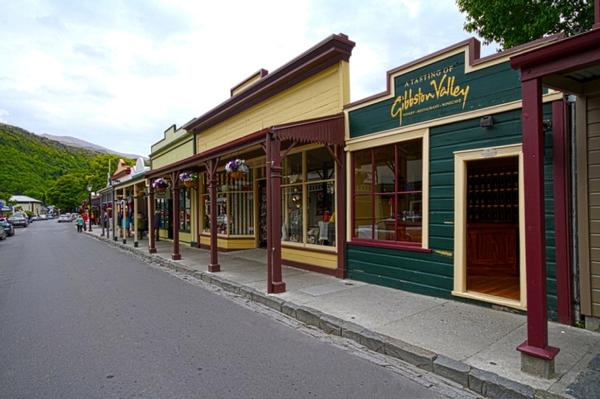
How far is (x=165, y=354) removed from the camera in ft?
14.9

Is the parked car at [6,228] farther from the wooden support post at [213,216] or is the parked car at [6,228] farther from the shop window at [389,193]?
the shop window at [389,193]

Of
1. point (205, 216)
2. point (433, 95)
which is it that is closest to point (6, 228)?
point (205, 216)

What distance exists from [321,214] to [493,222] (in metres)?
3.82

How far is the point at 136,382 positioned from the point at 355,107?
629 centimetres

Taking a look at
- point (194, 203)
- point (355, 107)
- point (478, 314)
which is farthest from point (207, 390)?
point (194, 203)

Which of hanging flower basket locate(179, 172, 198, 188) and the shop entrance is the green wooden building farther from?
hanging flower basket locate(179, 172, 198, 188)

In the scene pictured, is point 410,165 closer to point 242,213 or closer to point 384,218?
point 384,218

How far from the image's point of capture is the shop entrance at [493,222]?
782 centimetres

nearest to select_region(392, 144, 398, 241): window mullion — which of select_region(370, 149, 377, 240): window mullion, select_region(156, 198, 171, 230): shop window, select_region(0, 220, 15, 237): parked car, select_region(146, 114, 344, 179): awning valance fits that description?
select_region(370, 149, 377, 240): window mullion

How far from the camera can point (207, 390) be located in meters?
3.64

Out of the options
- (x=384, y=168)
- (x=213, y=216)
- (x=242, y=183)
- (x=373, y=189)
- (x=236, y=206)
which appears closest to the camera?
(x=384, y=168)

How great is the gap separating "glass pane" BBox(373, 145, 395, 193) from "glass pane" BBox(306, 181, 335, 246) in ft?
4.35

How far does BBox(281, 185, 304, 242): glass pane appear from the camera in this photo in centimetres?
988

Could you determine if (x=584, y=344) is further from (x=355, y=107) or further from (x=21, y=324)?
(x=21, y=324)
